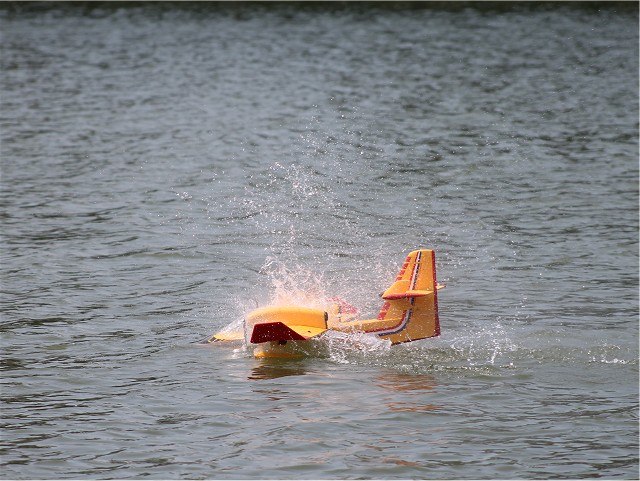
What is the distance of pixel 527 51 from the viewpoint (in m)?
51.5

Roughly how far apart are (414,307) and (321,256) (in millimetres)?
5875

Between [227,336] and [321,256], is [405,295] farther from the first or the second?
[321,256]

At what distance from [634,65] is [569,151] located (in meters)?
16.3

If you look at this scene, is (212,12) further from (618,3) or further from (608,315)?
(608,315)

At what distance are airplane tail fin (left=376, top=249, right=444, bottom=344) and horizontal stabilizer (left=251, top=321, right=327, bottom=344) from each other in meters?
1.29

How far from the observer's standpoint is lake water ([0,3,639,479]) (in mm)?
14547

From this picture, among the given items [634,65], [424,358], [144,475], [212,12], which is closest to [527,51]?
[634,65]

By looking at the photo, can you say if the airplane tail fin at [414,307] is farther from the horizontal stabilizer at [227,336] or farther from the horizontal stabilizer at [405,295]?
the horizontal stabilizer at [227,336]

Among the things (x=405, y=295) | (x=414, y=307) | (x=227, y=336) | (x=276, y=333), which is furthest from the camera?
(x=227, y=336)

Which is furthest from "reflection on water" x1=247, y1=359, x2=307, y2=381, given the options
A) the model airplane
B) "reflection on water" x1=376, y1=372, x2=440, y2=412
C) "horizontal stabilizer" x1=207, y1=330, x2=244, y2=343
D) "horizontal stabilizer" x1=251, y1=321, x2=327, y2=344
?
"reflection on water" x1=376, y1=372, x2=440, y2=412

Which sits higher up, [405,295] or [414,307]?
[405,295]

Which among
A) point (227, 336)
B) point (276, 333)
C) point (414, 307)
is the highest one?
point (414, 307)

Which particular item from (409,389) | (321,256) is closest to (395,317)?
(409,389)

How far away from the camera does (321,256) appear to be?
76.3 ft
